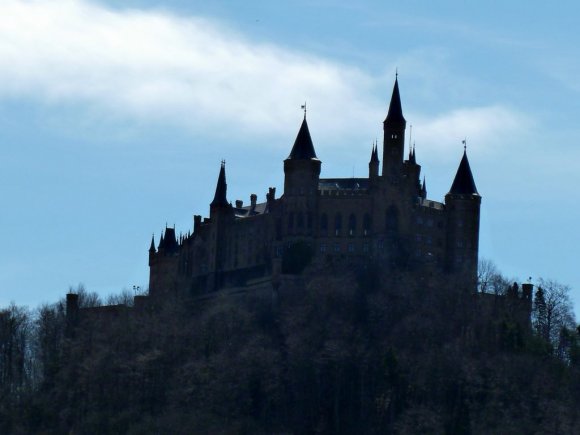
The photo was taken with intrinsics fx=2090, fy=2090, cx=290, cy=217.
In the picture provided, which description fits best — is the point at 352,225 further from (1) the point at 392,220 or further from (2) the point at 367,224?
(1) the point at 392,220

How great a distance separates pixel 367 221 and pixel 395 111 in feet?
27.2

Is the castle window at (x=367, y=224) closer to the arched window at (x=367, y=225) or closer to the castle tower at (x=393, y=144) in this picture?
the arched window at (x=367, y=225)

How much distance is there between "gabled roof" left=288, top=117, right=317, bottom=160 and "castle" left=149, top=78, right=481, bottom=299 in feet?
0.23

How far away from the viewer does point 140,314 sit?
144625 mm

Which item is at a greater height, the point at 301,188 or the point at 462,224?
the point at 301,188

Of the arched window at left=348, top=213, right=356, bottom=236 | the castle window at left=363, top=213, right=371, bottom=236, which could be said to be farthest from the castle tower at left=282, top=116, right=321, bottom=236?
the castle window at left=363, top=213, right=371, bottom=236

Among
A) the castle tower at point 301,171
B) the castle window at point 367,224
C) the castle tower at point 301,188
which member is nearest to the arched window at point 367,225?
the castle window at point 367,224

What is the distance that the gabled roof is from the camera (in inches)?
5827

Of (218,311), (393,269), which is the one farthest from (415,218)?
(218,311)

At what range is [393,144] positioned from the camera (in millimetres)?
146250

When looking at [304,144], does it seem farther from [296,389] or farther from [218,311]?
[296,389]

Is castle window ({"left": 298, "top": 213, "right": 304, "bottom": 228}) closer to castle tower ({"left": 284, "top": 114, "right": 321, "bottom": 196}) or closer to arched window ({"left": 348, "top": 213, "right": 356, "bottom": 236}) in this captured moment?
castle tower ({"left": 284, "top": 114, "right": 321, "bottom": 196})

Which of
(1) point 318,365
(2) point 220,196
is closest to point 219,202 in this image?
(2) point 220,196

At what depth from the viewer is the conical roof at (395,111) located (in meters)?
146
